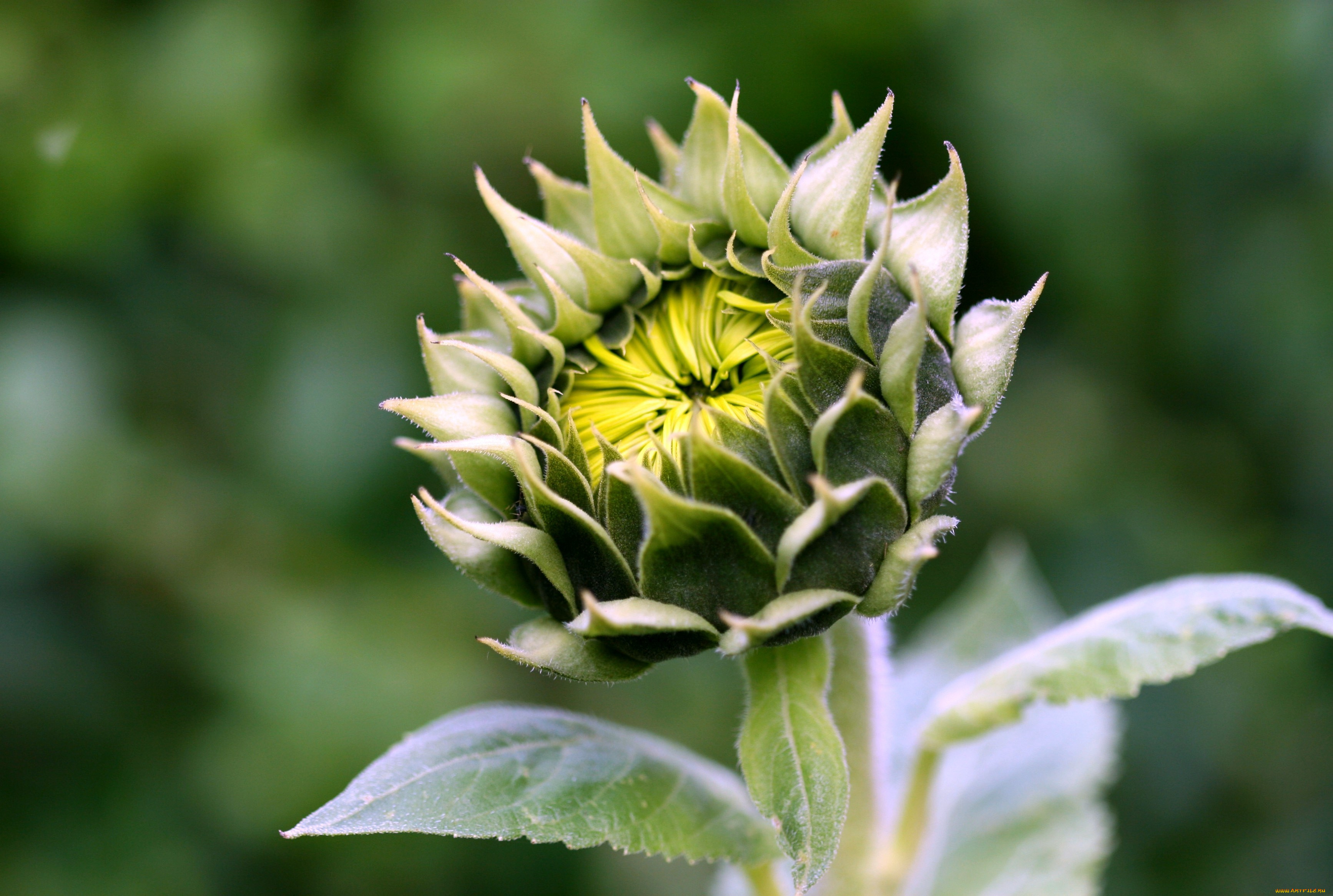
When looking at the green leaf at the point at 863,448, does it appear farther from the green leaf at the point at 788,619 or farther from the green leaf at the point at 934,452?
the green leaf at the point at 788,619

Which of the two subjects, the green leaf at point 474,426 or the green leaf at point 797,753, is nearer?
the green leaf at point 797,753

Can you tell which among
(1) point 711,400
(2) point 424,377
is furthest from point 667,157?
(2) point 424,377

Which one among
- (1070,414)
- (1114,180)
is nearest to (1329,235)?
(1114,180)

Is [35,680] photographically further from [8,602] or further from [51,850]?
[51,850]

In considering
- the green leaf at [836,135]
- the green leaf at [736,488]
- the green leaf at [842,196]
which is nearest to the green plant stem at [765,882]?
the green leaf at [736,488]

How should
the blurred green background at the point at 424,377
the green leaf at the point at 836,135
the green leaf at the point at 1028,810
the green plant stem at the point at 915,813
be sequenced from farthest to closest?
the blurred green background at the point at 424,377
the green leaf at the point at 1028,810
the green plant stem at the point at 915,813
the green leaf at the point at 836,135

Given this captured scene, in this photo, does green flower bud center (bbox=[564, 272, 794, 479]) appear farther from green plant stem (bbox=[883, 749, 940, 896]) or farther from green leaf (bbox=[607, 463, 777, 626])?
green plant stem (bbox=[883, 749, 940, 896])
